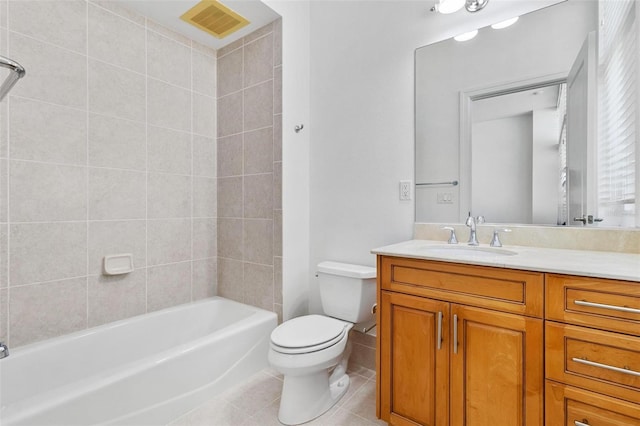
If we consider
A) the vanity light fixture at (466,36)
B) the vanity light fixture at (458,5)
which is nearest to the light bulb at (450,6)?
the vanity light fixture at (458,5)

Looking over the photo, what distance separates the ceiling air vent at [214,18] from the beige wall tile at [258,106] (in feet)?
1.39

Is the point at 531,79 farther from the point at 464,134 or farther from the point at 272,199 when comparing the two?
the point at 272,199

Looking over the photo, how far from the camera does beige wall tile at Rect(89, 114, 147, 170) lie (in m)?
1.86

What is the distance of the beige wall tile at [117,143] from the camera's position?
6.09 ft

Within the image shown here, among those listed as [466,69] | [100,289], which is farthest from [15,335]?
[466,69]

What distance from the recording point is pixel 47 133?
5.51 feet

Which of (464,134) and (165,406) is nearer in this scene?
(165,406)

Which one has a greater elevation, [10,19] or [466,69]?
[10,19]

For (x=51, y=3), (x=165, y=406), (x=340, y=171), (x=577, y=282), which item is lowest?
(x=165, y=406)

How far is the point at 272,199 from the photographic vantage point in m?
2.18

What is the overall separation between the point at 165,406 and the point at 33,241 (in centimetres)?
111

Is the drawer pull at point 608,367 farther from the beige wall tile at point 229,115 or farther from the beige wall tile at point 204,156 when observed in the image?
the beige wall tile at point 204,156

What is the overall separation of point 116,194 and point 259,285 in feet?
3.62

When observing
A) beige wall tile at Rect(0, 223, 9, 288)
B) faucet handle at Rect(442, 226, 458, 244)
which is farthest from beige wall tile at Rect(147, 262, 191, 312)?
faucet handle at Rect(442, 226, 458, 244)
